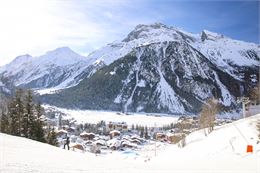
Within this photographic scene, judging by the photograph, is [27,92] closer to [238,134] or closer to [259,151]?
[238,134]

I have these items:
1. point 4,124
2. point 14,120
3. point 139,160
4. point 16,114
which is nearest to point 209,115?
point 139,160

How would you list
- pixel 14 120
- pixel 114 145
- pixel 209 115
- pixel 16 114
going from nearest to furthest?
1. pixel 14 120
2. pixel 16 114
3. pixel 209 115
4. pixel 114 145

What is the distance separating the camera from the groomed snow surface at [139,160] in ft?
38.1

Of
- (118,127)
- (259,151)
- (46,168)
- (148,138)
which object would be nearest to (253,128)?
(259,151)

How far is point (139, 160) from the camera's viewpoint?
3081cm

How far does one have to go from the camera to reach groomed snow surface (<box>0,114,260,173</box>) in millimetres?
11602

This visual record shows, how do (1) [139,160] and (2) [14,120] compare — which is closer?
(1) [139,160]

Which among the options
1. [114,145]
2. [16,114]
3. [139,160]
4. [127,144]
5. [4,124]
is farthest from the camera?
[127,144]

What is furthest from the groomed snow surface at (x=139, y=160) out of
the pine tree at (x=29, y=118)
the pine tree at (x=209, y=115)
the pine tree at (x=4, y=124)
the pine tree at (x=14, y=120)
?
the pine tree at (x=4, y=124)

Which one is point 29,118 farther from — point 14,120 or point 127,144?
point 127,144

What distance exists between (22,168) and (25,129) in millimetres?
33831

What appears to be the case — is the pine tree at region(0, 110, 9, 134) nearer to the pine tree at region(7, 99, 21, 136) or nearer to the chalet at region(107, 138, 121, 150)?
the pine tree at region(7, 99, 21, 136)

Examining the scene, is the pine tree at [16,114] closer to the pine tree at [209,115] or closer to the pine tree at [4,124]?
the pine tree at [4,124]

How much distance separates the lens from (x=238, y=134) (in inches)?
1196
